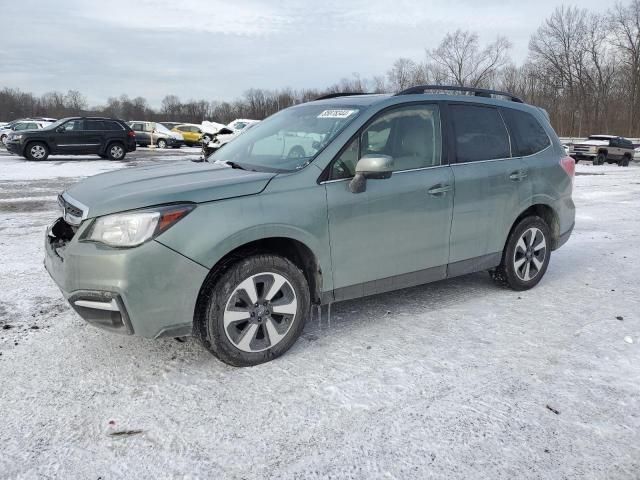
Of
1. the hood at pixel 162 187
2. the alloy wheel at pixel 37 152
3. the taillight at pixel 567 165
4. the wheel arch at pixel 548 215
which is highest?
the alloy wheel at pixel 37 152

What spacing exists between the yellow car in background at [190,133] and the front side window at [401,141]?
34241 mm

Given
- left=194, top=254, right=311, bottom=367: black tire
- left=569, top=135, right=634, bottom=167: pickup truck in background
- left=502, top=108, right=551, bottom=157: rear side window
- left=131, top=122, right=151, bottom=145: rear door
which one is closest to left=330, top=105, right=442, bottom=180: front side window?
left=194, top=254, right=311, bottom=367: black tire

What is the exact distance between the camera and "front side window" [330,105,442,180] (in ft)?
12.4

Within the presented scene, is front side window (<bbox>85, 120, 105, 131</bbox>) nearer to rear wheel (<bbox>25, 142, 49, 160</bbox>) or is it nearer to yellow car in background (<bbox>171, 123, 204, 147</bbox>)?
rear wheel (<bbox>25, 142, 49, 160</bbox>)

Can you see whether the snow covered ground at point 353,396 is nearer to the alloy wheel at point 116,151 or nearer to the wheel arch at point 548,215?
the wheel arch at point 548,215

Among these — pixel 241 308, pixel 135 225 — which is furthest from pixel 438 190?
pixel 135 225

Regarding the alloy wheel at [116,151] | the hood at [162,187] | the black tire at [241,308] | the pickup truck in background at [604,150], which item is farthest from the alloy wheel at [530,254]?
the pickup truck in background at [604,150]

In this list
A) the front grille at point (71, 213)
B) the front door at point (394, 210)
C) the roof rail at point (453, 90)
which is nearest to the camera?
the front grille at point (71, 213)

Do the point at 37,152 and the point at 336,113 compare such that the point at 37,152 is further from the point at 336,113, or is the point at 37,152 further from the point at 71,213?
the point at 336,113

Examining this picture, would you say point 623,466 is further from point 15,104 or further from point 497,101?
point 15,104

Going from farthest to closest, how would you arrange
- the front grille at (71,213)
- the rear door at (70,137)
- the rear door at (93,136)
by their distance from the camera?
the rear door at (93,136), the rear door at (70,137), the front grille at (71,213)

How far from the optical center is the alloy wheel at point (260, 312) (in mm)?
3309

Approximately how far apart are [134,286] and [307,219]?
1144 mm

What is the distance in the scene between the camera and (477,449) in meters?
2.61
